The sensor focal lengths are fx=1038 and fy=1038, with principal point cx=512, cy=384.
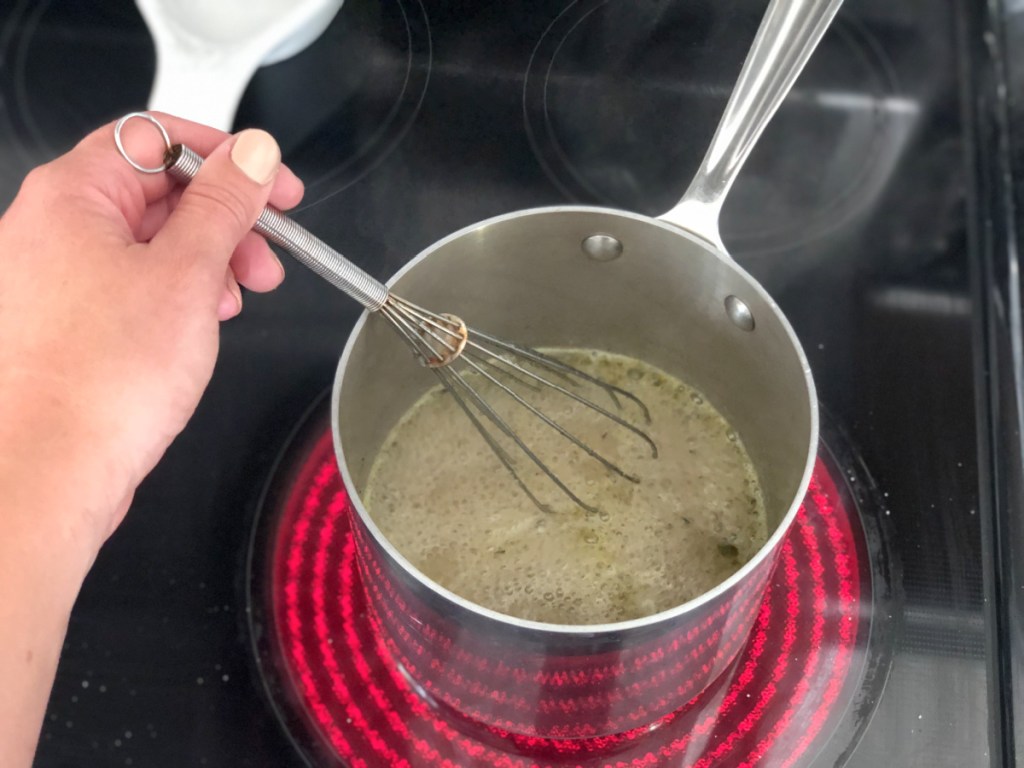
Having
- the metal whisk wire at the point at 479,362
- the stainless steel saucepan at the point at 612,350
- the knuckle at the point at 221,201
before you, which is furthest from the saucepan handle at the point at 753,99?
the knuckle at the point at 221,201

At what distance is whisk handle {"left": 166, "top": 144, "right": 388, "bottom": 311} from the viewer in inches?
19.1

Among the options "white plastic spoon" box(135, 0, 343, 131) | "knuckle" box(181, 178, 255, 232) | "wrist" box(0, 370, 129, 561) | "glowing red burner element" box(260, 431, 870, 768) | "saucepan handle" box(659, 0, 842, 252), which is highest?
"white plastic spoon" box(135, 0, 343, 131)

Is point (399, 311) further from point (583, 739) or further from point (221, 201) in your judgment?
point (583, 739)

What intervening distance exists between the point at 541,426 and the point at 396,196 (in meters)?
0.19

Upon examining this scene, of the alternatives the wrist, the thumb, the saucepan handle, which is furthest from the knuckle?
the saucepan handle

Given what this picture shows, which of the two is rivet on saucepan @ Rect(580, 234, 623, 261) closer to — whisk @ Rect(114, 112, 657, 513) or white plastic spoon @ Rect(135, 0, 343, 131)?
whisk @ Rect(114, 112, 657, 513)

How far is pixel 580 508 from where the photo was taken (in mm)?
631

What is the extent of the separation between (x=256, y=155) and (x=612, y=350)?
304 mm

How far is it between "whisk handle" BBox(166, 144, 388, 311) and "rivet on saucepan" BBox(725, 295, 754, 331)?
0.64 ft

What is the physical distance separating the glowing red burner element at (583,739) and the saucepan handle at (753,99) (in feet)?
0.64

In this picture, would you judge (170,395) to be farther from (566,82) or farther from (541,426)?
(566,82)

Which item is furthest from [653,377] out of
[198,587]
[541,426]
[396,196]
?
[198,587]

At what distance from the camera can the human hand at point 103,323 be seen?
1.46 feet

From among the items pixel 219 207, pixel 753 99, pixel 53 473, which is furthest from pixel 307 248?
pixel 753 99
